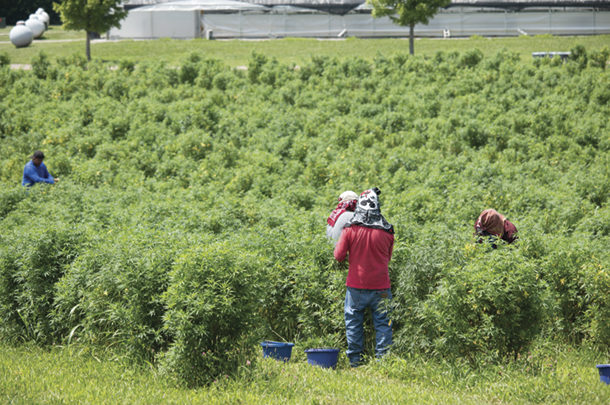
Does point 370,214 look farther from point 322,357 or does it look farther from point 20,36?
point 20,36

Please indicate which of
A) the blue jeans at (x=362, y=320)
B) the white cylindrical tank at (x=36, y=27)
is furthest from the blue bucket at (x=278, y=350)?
the white cylindrical tank at (x=36, y=27)

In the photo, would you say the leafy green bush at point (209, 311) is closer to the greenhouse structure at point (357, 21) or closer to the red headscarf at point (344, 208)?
the red headscarf at point (344, 208)

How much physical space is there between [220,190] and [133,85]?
10.4 meters

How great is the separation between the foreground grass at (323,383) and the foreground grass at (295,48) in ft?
72.4

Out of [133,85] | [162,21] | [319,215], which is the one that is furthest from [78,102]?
[162,21]

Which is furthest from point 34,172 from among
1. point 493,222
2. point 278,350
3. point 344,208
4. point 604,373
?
point 604,373

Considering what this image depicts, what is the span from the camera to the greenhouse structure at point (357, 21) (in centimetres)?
4047

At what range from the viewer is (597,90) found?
59.7ft

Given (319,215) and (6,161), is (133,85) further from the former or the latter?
(319,215)

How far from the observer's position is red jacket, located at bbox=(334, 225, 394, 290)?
632 cm

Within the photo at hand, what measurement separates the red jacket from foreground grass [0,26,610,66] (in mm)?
→ 21340

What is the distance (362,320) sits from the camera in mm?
6441

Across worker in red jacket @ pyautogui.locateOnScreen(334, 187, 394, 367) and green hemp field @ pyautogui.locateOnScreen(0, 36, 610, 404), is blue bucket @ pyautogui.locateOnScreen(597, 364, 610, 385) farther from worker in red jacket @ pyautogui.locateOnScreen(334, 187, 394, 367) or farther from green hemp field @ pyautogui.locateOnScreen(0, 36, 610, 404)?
worker in red jacket @ pyautogui.locateOnScreen(334, 187, 394, 367)

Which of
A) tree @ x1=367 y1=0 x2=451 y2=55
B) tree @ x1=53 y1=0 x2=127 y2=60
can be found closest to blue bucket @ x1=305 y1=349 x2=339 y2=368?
tree @ x1=367 y1=0 x2=451 y2=55
